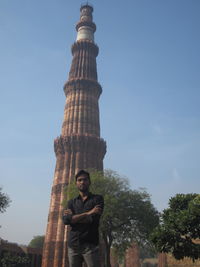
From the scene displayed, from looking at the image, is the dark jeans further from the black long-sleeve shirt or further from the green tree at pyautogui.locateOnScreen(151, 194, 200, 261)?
the green tree at pyautogui.locateOnScreen(151, 194, 200, 261)

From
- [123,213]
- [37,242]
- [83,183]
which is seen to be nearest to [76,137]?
[123,213]

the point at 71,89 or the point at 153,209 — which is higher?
the point at 71,89

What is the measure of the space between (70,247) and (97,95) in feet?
149

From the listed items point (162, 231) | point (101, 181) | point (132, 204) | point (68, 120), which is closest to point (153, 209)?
point (132, 204)

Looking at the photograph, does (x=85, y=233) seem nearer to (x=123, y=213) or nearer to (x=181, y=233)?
(x=181, y=233)

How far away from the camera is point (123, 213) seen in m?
26.5

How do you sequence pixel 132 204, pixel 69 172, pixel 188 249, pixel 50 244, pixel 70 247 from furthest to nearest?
pixel 69 172 → pixel 50 244 → pixel 132 204 → pixel 188 249 → pixel 70 247

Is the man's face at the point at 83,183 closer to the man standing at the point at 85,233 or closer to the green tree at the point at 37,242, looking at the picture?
the man standing at the point at 85,233

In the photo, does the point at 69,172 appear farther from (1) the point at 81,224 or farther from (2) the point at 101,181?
(1) the point at 81,224

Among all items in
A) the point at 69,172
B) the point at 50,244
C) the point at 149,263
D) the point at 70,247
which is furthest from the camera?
the point at 149,263

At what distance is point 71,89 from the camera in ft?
159

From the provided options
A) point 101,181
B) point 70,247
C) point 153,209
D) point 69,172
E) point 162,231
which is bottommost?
point 70,247

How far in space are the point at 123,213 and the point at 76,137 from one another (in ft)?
60.7

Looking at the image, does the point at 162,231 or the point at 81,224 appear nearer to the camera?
the point at 81,224
